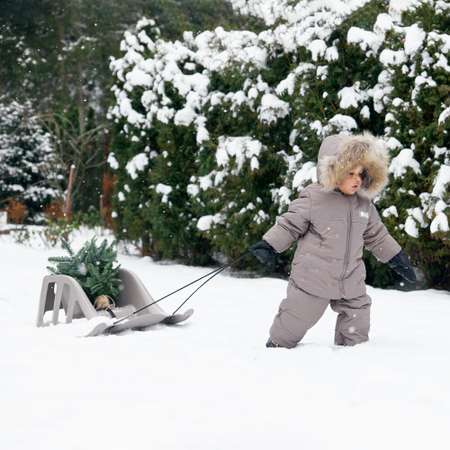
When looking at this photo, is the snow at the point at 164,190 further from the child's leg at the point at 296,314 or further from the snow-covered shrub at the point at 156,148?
the child's leg at the point at 296,314

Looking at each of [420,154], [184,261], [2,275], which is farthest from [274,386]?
[184,261]

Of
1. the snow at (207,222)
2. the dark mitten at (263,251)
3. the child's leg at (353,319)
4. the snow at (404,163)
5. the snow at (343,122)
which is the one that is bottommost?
the child's leg at (353,319)

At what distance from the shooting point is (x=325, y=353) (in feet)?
14.2

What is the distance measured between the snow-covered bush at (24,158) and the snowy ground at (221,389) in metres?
16.1

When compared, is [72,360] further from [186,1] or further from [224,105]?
[186,1]

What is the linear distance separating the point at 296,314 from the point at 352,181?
0.82 metres

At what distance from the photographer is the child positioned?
455 centimetres

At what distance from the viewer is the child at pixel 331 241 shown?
4547mm

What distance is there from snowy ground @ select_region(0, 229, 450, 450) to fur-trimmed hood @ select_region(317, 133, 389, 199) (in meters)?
0.93

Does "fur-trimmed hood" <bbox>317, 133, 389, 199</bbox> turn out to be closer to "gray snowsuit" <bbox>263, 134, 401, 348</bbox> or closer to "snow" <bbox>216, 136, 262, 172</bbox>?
"gray snowsuit" <bbox>263, 134, 401, 348</bbox>

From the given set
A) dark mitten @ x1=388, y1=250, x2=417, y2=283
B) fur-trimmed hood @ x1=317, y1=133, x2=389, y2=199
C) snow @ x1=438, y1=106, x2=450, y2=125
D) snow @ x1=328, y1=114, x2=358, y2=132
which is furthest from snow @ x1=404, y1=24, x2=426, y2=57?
dark mitten @ x1=388, y1=250, x2=417, y2=283

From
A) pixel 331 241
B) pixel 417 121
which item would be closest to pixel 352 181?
pixel 331 241

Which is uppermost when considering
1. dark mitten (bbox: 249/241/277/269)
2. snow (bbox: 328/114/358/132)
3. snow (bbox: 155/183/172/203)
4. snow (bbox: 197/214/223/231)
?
snow (bbox: 328/114/358/132)

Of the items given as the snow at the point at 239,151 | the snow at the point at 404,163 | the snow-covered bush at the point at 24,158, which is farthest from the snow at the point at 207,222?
the snow-covered bush at the point at 24,158
